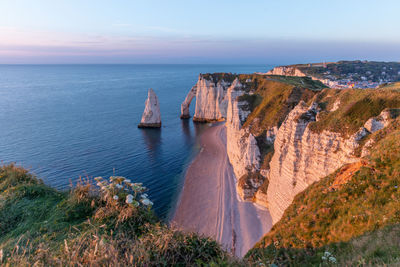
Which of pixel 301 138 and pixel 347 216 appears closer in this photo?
pixel 347 216

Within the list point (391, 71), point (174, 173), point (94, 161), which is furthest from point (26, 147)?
point (391, 71)

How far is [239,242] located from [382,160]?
52.8ft

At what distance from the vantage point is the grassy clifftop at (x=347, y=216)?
8371 mm

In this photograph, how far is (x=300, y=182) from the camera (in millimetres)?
18938

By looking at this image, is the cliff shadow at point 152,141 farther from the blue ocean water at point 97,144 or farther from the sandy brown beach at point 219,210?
the sandy brown beach at point 219,210

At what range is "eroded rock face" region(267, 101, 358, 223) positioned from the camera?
16641 mm

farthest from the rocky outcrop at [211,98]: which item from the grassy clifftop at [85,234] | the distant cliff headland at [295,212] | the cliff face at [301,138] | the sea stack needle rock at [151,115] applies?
the grassy clifftop at [85,234]

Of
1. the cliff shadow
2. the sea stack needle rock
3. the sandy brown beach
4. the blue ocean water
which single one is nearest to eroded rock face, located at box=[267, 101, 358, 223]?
the sandy brown beach

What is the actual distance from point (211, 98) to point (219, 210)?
50957 mm

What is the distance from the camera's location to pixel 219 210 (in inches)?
1072

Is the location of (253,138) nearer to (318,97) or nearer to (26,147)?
(318,97)

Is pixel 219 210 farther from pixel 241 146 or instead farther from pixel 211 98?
pixel 211 98

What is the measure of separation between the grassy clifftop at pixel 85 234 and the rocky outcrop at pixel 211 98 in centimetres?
6450


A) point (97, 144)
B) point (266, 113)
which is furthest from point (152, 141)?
point (266, 113)
